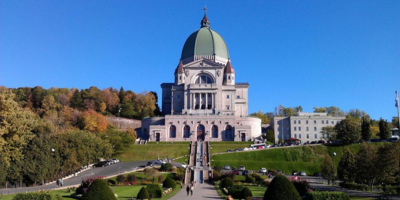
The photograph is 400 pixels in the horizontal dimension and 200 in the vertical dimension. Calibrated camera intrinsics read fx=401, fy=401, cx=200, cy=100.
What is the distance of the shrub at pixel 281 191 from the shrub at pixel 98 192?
32.5 feet

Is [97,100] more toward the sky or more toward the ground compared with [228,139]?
more toward the sky

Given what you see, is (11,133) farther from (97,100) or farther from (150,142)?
(97,100)

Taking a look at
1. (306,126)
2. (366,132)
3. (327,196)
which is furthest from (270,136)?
(327,196)

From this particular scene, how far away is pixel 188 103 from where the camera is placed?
317 ft

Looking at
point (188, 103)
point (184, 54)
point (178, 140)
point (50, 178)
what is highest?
point (184, 54)

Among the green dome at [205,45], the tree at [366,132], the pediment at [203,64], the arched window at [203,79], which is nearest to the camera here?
the tree at [366,132]

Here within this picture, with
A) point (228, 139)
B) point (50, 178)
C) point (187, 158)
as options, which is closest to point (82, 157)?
point (50, 178)

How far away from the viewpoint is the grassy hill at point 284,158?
65.0 meters

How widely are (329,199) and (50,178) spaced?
3920cm

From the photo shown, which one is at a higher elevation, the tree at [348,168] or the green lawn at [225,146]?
the green lawn at [225,146]

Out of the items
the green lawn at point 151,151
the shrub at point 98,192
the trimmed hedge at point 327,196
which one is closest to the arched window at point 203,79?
the green lawn at point 151,151

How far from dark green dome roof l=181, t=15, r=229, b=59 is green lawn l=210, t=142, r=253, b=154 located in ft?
97.9


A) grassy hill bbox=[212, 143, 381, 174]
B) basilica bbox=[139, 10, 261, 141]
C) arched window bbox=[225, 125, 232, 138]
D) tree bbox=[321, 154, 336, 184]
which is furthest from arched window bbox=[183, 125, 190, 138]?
tree bbox=[321, 154, 336, 184]

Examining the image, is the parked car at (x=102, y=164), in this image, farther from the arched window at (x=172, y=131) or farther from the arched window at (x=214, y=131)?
the arched window at (x=214, y=131)
